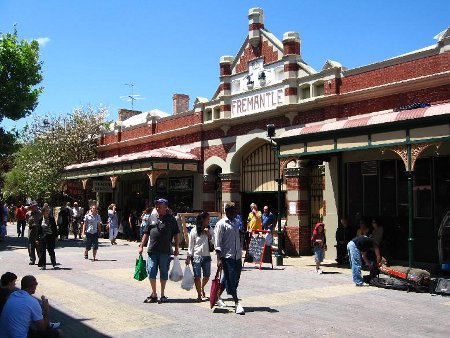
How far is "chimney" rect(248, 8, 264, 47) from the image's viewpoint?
20.3 meters

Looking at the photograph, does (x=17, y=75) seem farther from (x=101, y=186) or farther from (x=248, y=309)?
(x=248, y=309)

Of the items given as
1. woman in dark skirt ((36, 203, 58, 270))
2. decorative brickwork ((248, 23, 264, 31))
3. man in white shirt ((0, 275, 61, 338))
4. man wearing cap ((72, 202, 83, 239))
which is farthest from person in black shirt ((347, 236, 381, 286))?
man wearing cap ((72, 202, 83, 239))

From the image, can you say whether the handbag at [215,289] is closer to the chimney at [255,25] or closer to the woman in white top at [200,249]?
the woman in white top at [200,249]

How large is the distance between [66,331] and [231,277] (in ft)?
8.71

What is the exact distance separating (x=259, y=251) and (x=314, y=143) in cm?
343

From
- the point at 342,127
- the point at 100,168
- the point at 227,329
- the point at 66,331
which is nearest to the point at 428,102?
the point at 342,127

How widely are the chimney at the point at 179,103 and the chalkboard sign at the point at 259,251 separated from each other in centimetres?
1934

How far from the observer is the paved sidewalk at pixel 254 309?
282 inches

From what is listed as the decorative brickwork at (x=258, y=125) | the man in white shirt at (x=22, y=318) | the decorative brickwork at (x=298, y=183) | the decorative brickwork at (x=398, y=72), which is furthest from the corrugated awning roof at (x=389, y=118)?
the man in white shirt at (x=22, y=318)

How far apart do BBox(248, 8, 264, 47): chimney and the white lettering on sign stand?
2.24 m

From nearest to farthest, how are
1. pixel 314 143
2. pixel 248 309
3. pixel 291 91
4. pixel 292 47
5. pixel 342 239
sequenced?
pixel 248 309 → pixel 314 143 → pixel 342 239 → pixel 291 91 → pixel 292 47

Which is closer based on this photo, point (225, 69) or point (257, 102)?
point (257, 102)

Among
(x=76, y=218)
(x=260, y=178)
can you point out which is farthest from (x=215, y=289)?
(x=76, y=218)

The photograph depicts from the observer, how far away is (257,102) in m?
19.9
